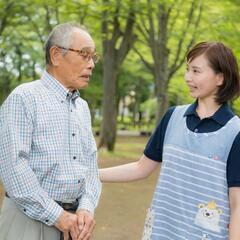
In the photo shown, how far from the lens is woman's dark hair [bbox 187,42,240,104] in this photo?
2.52 meters

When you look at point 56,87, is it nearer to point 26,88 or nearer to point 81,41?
point 26,88

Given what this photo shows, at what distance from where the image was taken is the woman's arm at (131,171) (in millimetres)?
2916

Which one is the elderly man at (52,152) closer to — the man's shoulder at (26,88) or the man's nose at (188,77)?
the man's shoulder at (26,88)

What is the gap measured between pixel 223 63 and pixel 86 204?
1.01 meters

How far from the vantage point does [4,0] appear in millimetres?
16109

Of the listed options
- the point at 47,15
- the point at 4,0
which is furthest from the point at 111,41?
the point at 4,0

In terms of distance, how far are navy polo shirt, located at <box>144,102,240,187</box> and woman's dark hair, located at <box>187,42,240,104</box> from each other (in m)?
0.07

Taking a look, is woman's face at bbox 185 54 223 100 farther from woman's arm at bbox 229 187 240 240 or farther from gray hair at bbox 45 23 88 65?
gray hair at bbox 45 23 88 65

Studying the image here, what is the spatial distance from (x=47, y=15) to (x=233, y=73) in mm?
15268

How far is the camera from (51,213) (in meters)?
2.58

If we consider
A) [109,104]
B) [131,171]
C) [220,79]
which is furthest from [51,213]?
[109,104]

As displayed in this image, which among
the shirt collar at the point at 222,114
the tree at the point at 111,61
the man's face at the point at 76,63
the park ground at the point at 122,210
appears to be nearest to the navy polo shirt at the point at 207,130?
the shirt collar at the point at 222,114

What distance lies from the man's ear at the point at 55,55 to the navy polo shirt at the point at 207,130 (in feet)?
2.14

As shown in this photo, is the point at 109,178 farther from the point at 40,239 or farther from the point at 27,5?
the point at 27,5
